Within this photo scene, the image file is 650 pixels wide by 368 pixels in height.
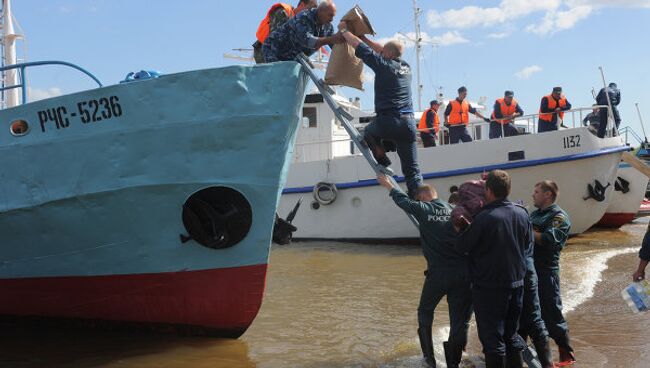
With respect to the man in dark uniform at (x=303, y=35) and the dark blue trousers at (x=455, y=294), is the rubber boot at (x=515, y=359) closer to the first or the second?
the dark blue trousers at (x=455, y=294)

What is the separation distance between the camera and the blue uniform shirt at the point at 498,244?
3656 mm

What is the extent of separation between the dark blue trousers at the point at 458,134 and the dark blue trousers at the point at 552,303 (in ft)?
25.0

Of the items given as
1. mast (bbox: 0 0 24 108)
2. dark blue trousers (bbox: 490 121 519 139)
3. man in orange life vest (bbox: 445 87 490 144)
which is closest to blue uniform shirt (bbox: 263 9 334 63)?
mast (bbox: 0 0 24 108)

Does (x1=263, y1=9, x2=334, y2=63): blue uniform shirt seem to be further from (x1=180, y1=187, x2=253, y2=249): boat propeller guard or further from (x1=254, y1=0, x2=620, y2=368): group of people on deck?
(x1=180, y1=187, x2=253, y2=249): boat propeller guard

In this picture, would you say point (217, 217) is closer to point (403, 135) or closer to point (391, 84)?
point (403, 135)

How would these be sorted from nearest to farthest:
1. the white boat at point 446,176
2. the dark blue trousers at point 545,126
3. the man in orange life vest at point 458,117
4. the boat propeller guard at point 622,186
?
the white boat at point 446,176 → the dark blue trousers at point 545,126 → the man in orange life vest at point 458,117 → the boat propeller guard at point 622,186

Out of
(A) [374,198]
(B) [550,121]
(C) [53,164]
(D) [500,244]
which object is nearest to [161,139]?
(C) [53,164]

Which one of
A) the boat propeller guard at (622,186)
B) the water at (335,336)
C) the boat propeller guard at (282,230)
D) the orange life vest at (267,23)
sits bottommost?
the water at (335,336)

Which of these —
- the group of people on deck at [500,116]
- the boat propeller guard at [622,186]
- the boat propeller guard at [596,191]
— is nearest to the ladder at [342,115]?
the group of people on deck at [500,116]

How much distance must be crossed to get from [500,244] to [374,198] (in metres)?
8.33

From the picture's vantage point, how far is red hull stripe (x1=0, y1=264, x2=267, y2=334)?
532 centimetres

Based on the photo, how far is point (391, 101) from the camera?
4902 millimetres

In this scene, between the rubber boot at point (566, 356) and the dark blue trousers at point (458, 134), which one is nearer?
the rubber boot at point (566, 356)

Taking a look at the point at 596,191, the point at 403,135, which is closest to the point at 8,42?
the point at 403,135
